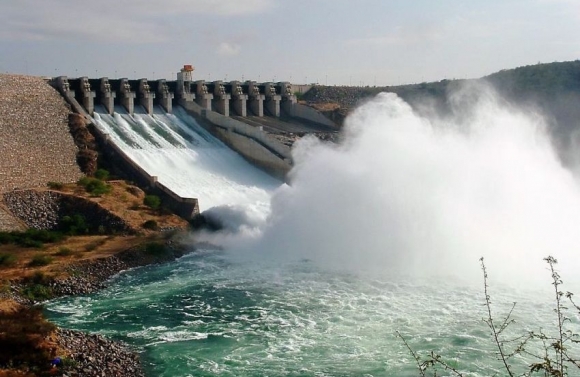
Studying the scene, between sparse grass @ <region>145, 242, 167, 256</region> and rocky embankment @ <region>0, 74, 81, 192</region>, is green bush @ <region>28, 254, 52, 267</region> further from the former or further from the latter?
rocky embankment @ <region>0, 74, 81, 192</region>

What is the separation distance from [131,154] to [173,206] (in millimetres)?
5117

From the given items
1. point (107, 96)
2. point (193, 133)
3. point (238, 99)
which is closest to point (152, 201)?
point (193, 133)

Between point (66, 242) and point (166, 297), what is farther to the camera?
point (66, 242)

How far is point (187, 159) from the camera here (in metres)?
32.8

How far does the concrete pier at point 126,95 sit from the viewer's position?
36094 millimetres

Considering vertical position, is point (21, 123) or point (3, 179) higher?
point (21, 123)

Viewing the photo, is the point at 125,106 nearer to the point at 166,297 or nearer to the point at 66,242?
the point at 66,242

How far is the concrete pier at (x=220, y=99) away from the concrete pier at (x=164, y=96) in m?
3.29

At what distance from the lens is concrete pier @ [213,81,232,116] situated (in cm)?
4066

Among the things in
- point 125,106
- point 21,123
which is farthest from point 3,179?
point 125,106

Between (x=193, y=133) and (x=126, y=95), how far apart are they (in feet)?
14.2

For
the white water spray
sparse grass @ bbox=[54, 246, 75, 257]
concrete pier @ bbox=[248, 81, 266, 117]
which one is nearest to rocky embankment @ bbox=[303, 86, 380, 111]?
concrete pier @ bbox=[248, 81, 266, 117]

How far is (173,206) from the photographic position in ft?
90.5

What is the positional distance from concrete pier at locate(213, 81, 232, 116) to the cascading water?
6552mm
